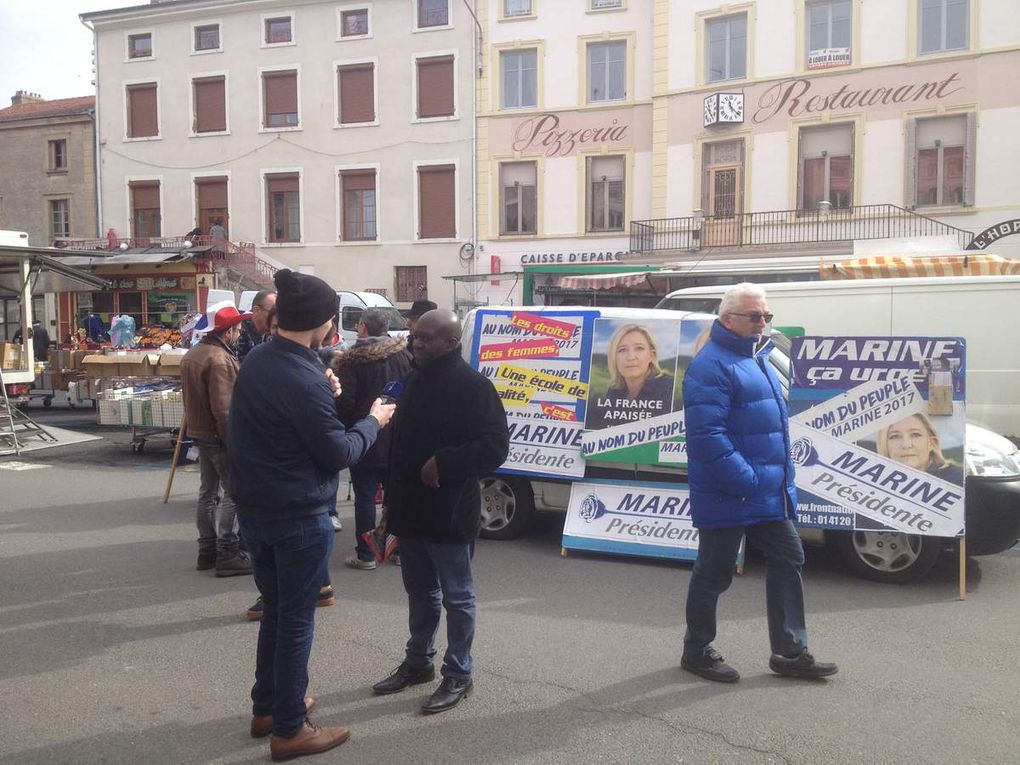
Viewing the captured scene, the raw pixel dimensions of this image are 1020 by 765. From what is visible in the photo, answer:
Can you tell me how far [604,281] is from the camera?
1703cm

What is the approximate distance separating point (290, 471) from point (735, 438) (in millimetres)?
2020

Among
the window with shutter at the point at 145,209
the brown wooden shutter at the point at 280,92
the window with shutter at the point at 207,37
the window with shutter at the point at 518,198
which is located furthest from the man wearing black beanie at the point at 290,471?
the window with shutter at the point at 145,209

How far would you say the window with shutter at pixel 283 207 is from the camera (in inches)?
1146

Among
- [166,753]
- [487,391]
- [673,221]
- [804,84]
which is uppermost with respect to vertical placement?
[804,84]

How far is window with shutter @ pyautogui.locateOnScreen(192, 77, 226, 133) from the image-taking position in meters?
29.6

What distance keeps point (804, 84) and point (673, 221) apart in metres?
4.77

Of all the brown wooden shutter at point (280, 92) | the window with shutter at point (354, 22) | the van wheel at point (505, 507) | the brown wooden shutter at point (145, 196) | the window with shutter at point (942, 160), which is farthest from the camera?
the brown wooden shutter at point (145, 196)

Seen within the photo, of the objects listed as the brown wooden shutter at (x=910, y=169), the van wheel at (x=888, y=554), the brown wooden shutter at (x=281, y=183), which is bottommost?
the van wheel at (x=888, y=554)

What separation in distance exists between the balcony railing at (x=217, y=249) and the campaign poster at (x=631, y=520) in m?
22.9

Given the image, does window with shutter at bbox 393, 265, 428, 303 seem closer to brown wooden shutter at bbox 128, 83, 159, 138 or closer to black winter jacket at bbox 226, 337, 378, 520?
brown wooden shutter at bbox 128, 83, 159, 138

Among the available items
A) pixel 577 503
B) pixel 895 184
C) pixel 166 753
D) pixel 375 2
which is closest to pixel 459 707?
pixel 166 753

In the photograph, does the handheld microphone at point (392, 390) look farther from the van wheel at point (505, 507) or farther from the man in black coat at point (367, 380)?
the van wheel at point (505, 507)

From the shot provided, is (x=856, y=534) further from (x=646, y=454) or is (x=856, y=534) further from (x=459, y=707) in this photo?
(x=459, y=707)

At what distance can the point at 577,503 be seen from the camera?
21.8 ft
